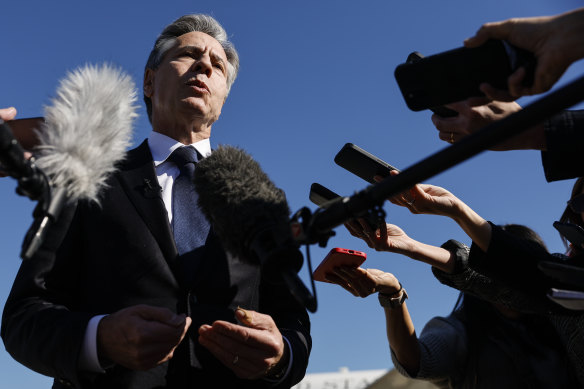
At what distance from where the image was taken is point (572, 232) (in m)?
3.10

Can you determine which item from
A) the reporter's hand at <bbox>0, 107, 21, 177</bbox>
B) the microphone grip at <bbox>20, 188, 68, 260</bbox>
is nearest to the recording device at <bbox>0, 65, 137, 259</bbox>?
the microphone grip at <bbox>20, 188, 68, 260</bbox>

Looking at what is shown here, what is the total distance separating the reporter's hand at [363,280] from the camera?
150 inches

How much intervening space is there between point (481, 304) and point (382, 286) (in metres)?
1.06

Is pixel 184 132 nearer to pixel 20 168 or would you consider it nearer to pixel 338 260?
pixel 338 260

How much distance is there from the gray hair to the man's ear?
0.13 ft

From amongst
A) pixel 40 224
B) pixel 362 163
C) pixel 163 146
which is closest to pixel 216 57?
pixel 163 146

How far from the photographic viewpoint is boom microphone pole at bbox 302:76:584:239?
1696 millimetres

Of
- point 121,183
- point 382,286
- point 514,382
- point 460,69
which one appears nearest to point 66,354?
point 121,183

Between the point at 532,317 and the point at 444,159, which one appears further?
the point at 532,317

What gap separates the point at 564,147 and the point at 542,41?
2.46 feet

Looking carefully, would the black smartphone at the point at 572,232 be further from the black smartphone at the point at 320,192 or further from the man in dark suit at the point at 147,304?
the man in dark suit at the point at 147,304

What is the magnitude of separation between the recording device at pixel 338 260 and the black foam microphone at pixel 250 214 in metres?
A: 0.96

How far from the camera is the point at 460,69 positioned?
249cm

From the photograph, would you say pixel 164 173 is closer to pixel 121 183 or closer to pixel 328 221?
pixel 121 183
